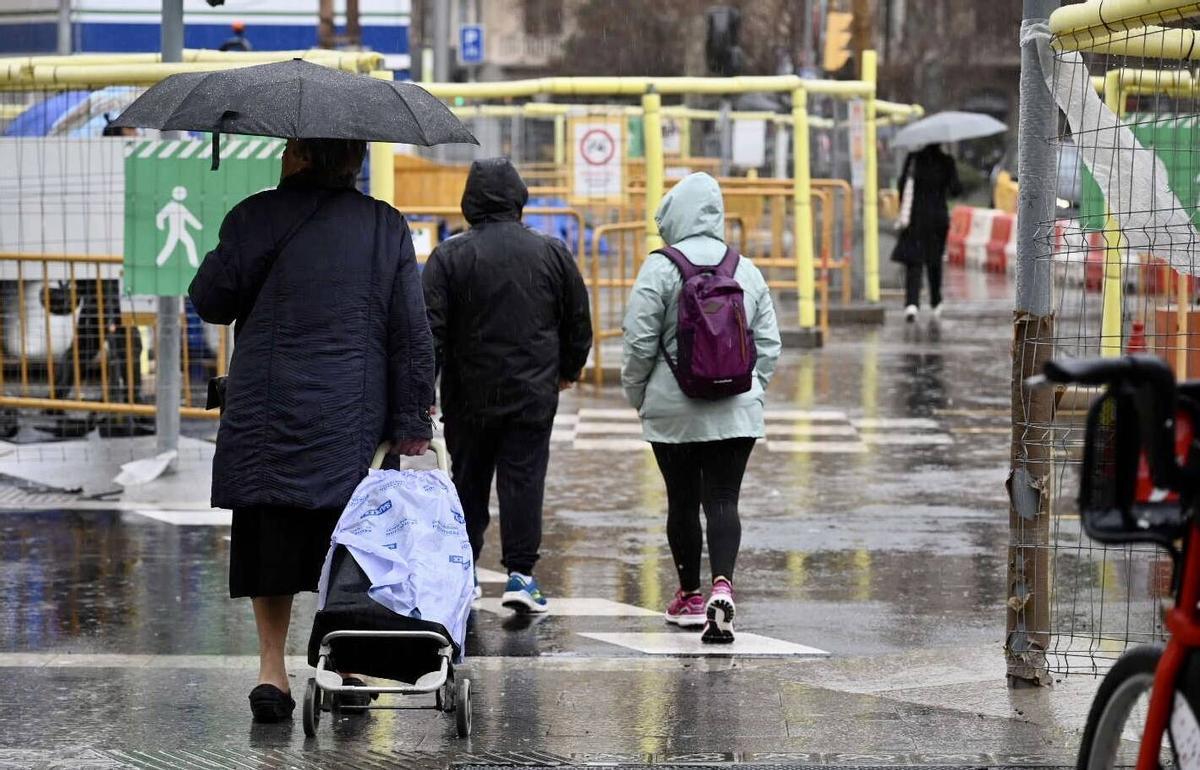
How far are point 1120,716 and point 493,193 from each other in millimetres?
4071

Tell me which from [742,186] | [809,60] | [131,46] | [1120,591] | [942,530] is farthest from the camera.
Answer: [809,60]

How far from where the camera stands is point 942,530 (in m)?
9.28

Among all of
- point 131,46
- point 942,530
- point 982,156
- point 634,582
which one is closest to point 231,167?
point 634,582

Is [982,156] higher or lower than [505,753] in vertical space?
higher

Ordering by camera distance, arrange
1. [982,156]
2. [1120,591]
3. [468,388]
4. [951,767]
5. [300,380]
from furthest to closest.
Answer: [982,156] < [1120,591] < [468,388] < [300,380] < [951,767]

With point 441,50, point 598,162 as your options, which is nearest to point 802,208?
point 598,162

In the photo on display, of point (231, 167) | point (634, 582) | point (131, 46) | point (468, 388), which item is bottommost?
point (634, 582)

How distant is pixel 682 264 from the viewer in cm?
706

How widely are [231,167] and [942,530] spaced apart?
381cm

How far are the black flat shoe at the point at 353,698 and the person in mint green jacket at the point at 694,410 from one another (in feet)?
5.23

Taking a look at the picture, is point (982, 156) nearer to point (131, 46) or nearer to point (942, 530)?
point (131, 46)

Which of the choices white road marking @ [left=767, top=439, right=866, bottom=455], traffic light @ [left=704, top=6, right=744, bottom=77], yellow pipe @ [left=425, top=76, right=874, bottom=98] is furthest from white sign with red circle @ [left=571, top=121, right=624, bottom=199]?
traffic light @ [left=704, top=6, right=744, bottom=77]

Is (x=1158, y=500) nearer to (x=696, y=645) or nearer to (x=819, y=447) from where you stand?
(x=696, y=645)

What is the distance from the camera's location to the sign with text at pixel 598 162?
1664cm
